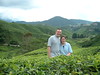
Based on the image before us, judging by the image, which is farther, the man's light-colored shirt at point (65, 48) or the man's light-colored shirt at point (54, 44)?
the man's light-colored shirt at point (65, 48)

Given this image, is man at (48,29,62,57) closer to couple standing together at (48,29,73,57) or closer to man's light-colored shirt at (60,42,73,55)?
couple standing together at (48,29,73,57)

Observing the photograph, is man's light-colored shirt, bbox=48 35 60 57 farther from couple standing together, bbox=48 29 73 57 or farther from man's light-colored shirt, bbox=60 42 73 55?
man's light-colored shirt, bbox=60 42 73 55

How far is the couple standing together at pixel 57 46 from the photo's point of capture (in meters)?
12.7

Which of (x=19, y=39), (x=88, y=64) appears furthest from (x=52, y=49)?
(x=19, y=39)

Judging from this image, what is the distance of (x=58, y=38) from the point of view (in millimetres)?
12828

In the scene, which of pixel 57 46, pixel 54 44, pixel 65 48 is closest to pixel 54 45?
pixel 54 44

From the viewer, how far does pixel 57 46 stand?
12.8 metres

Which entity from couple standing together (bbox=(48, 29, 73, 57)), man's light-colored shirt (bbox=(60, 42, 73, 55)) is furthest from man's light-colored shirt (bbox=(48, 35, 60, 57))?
man's light-colored shirt (bbox=(60, 42, 73, 55))

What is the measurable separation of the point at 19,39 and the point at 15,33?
1462 centimetres

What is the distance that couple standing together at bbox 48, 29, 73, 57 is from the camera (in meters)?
12.7

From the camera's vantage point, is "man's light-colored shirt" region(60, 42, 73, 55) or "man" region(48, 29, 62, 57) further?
"man's light-colored shirt" region(60, 42, 73, 55)

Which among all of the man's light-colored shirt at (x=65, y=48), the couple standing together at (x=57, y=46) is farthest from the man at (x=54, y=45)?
the man's light-colored shirt at (x=65, y=48)

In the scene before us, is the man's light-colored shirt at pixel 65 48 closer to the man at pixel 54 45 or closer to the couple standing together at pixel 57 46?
the couple standing together at pixel 57 46

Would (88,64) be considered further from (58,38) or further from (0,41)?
(0,41)
